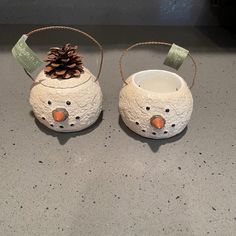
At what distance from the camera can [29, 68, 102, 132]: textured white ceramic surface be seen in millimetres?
556

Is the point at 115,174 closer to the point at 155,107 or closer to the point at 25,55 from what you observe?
the point at 155,107

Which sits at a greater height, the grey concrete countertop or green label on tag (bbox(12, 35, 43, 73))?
green label on tag (bbox(12, 35, 43, 73))

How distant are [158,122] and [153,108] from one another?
25 mm

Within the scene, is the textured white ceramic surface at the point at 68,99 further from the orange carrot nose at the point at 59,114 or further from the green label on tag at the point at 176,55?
the green label on tag at the point at 176,55

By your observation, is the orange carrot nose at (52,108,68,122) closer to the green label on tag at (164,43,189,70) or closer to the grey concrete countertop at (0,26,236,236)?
the grey concrete countertop at (0,26,236,236)

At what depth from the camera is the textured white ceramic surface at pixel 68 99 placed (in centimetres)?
56

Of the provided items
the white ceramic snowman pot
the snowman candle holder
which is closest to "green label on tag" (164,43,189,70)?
the white ceramic snowman pot

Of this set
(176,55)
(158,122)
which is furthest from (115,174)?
(176,55)

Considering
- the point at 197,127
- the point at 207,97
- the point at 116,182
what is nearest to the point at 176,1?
the point at 207,97

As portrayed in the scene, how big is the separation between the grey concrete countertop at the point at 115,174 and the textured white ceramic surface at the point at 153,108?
35mm

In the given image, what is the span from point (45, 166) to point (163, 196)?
0.20 meters

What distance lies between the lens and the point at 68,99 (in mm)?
553

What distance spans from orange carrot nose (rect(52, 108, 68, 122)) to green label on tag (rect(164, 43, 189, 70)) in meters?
0.20

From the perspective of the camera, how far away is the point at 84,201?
497mm
